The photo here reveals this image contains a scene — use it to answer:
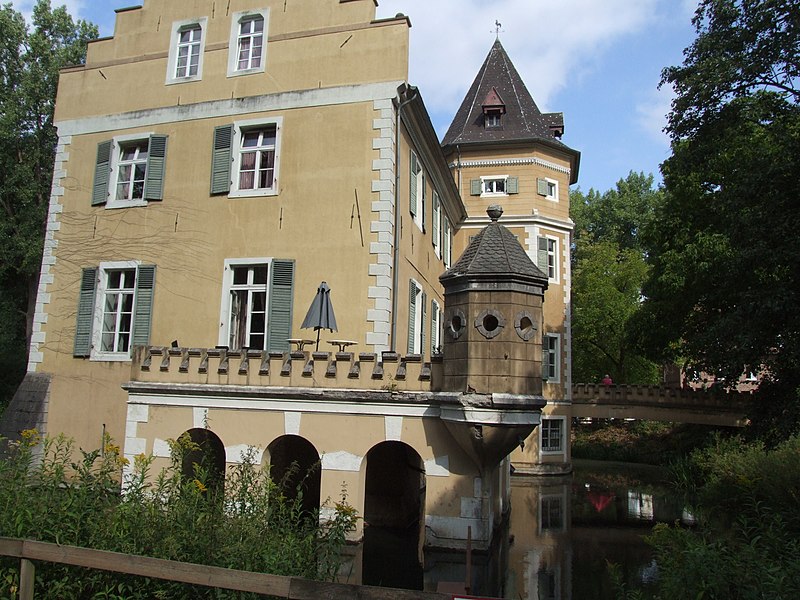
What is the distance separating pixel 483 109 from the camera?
1067 inches

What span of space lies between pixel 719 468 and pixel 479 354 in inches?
357

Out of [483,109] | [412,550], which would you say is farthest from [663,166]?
[412,550]

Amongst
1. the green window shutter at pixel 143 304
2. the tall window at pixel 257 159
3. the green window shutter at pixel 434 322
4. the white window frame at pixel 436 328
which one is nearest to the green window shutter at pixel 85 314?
the green window shutter at pixel 143 304

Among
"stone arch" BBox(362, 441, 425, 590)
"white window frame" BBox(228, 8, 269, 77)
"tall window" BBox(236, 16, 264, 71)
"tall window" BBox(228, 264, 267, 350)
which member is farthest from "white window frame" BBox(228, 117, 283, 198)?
"stone arch" BBox(362, 441, 425, 590)

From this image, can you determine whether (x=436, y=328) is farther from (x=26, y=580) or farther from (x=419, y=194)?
(x=26, y=580)

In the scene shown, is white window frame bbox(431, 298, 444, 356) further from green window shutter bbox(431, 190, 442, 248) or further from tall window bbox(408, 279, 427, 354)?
green window shutter bbox(431, 190, 442, 248)

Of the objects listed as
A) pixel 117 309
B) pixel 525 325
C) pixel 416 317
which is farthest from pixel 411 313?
pixel 117 309

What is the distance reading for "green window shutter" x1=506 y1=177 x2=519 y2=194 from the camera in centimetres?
2583

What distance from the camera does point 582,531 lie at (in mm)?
14570

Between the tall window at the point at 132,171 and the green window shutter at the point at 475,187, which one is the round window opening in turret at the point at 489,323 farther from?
the green window shutter at the point at 475,187

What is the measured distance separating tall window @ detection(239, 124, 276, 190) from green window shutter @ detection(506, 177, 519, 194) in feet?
42.4

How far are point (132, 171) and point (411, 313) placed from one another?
7.66 m

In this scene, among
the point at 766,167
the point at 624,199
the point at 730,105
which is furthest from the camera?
the point at 624,199

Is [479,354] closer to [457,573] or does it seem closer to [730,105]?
[457,573]
